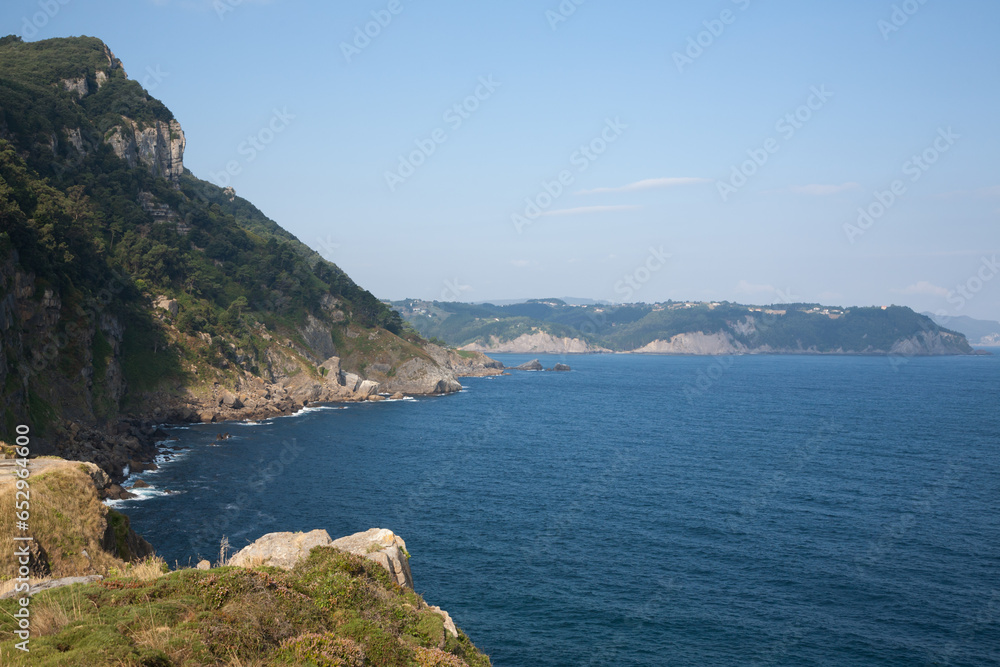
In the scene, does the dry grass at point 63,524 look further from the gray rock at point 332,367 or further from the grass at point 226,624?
the gray rock at point 332,367

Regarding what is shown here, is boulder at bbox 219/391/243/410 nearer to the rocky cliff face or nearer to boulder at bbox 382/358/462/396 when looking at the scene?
boulder at bbox 382/358/462/396

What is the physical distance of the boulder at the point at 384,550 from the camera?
2320 centimetres

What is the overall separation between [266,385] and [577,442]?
60.9 m

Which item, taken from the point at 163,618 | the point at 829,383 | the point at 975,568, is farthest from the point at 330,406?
the point at 829,383

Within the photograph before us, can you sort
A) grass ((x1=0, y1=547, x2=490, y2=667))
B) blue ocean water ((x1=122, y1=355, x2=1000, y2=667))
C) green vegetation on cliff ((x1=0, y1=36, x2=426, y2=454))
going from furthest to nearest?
green vegetation on cliff ((x1=0, y1=36, x2=426, y2=454)) → blue ocean water ((x1=122, y1=355, x2=1000, y2=667)) → grass ((x1=0, y1=547, x2=490, y2=667))

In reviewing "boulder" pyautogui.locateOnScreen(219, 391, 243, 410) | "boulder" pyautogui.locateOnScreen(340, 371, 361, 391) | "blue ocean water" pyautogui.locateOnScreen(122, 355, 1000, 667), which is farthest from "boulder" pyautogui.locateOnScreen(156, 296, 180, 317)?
"boulder" pyautogui.locateOnScreen(340, 371, 361, 391)

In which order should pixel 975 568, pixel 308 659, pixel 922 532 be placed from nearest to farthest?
pixel 308 659, pixel 975 568, pixel 922 532

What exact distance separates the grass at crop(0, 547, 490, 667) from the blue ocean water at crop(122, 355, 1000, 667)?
17.2m

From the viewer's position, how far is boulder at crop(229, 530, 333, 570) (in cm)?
2256

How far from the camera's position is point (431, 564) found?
4300 cm

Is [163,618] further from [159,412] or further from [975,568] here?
[159,412]

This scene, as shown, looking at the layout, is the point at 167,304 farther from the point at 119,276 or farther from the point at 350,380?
the point at 350,380

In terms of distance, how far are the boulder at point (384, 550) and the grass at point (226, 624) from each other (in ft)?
14.0

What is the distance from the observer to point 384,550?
938 inches
